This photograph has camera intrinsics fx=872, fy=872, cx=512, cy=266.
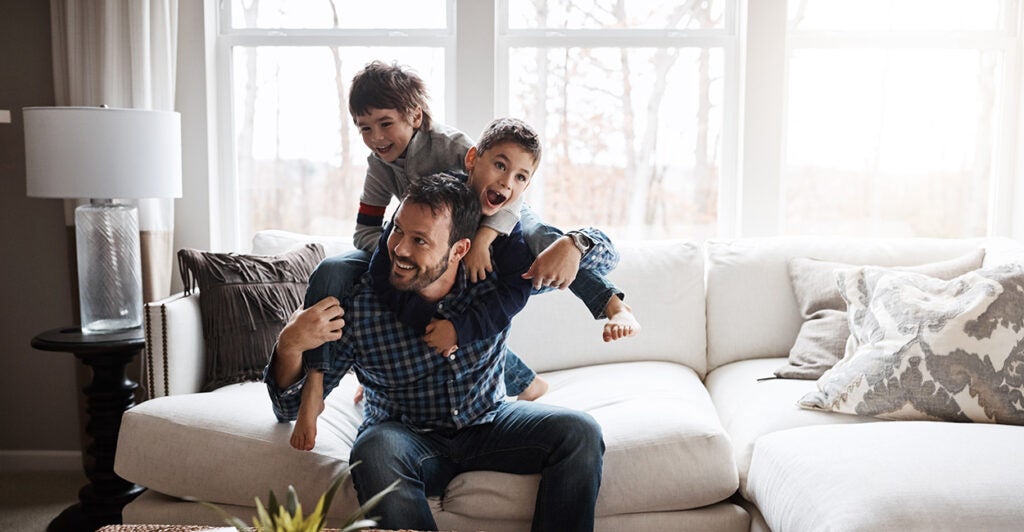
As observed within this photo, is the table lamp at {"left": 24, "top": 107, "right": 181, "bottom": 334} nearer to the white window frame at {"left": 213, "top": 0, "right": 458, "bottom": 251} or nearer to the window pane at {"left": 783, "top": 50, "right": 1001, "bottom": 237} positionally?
the white window frame at {"left": 213, "top": 0, "right": 458, "bottom": 251}

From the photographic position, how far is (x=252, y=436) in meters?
2.00

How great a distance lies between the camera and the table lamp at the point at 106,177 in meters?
2.59

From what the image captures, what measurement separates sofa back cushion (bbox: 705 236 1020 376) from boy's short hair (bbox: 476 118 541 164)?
1.23 metres

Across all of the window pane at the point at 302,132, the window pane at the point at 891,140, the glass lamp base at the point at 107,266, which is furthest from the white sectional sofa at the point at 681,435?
the window pane at the point at 302,132

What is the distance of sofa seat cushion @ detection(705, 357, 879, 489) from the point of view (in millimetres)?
2129

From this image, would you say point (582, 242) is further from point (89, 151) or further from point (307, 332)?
point (89, 151)

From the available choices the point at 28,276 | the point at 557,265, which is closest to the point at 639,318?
the point at 557,265

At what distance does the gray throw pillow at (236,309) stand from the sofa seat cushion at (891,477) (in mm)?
1375

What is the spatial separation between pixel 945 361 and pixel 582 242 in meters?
0.97

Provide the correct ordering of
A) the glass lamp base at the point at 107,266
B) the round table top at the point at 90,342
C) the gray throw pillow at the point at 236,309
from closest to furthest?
the gray throw pillow at the point at 236,309 → the round table top at the point at 90,342 → the glass lamp base at the point at 107,266

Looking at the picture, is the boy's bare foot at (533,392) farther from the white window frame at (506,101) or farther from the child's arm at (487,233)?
the white window frame at (506,101)

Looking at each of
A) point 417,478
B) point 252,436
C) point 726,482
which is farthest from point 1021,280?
point 252,436

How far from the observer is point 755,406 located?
2.28 m

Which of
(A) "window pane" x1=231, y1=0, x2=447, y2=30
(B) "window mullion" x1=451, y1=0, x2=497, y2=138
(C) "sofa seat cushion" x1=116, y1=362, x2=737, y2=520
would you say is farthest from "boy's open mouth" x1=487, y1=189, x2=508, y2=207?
(A) "window pane" x1=231, y1=0, x2=447, y2=30
